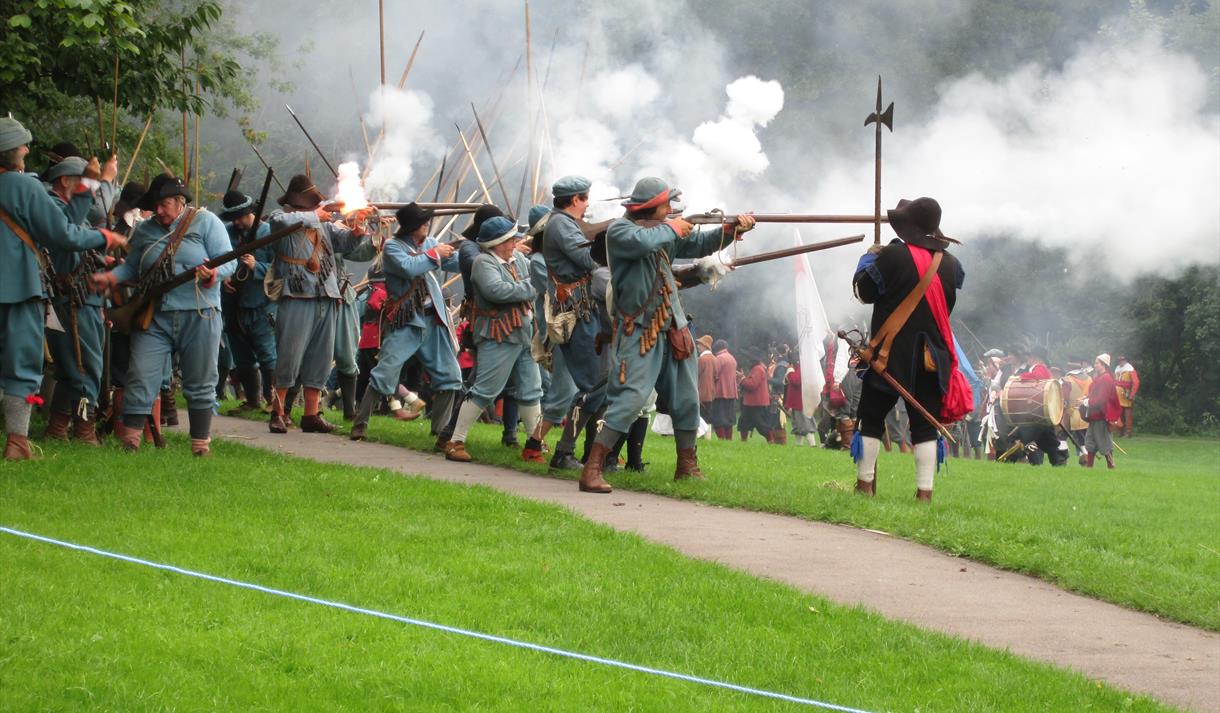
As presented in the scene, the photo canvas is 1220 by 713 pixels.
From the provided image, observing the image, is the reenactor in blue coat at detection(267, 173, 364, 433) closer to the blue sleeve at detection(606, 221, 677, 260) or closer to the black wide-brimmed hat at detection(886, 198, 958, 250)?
the blue sleeve at detection(606, 221, 677, 260)

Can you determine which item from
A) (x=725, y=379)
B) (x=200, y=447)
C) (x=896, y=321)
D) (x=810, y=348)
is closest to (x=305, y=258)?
(x=200, y=447)

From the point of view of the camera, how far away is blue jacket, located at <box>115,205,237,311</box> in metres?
9.80

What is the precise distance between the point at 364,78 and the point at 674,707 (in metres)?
29.6

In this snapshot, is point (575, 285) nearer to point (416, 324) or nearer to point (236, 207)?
point (416, 324)

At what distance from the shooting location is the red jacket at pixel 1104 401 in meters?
21.9

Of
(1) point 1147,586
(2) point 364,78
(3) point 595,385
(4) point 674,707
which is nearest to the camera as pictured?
(4) point 674,707

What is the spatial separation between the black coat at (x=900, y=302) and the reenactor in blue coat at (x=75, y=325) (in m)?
4.87

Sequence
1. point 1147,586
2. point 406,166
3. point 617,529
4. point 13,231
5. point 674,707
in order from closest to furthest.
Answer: point 674,707, point 1147,586, point 617,529, point 13,231, point 406,166

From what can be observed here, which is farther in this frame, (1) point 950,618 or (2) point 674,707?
(1) point 950,618

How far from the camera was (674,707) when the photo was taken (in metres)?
4.99

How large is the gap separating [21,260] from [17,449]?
43.2 inches

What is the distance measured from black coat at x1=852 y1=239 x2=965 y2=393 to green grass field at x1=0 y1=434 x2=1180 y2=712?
279 centimetres

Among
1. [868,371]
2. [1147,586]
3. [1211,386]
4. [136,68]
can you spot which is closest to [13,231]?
[136,68]

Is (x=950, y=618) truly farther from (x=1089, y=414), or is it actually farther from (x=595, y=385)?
(x=1089, y=414)
